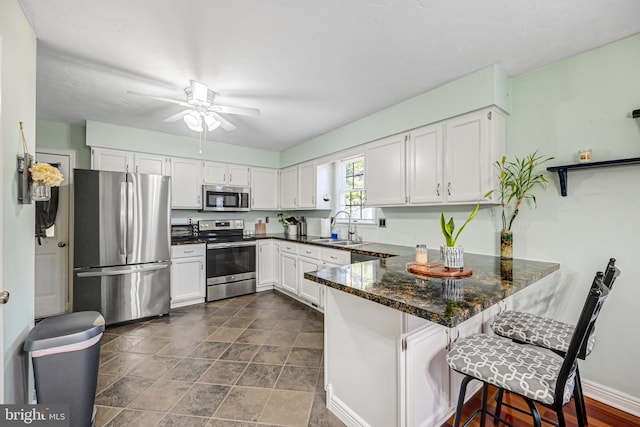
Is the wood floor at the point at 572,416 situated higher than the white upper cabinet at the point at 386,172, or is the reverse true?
the white upper cabinet at the point at 386,172

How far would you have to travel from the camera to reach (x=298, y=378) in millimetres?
2072

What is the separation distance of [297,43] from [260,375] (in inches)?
98.0

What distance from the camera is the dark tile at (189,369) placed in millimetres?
2090

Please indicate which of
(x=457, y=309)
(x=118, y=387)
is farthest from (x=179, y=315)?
(x=457, y=309)

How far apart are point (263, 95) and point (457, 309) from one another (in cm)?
245

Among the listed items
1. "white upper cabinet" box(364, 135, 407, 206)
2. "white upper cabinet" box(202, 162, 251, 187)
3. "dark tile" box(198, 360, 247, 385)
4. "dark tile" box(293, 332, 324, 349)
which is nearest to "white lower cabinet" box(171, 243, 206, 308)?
"white upper cabinet" box(202, 162, 251, 187)

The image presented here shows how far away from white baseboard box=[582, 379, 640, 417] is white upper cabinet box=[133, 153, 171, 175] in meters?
4.88

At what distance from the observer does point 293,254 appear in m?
3.91

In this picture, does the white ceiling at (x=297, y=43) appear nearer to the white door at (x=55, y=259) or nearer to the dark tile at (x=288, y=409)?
the white door at (x=55, y=259)

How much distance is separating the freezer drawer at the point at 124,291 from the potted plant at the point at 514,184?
12.1 feet

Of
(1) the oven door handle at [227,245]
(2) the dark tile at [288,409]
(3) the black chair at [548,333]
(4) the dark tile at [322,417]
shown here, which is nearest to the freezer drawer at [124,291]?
(1) the oven door handle at [227,245]

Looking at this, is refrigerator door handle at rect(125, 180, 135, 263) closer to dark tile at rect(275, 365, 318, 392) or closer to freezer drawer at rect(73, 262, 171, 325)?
freezer drawer at rect(73, 262, 171, 325)

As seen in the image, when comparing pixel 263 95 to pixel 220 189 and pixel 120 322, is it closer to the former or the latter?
pixel 220 189

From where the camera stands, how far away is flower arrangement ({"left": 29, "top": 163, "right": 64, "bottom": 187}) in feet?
4.93
